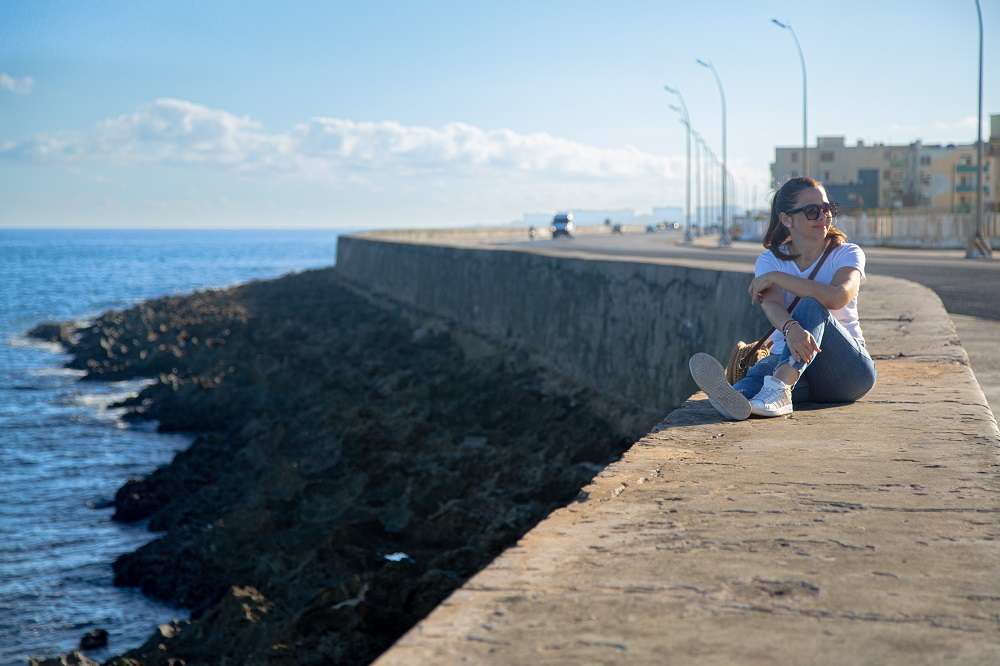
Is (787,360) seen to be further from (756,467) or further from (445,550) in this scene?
(445,550)

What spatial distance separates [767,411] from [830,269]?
2.55ft

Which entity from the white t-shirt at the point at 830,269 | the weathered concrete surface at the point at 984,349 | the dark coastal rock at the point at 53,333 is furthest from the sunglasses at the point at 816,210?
the dark coastal rock at the point at 53,333

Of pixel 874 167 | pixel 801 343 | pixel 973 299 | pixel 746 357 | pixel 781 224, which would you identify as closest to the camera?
pixel 801 343

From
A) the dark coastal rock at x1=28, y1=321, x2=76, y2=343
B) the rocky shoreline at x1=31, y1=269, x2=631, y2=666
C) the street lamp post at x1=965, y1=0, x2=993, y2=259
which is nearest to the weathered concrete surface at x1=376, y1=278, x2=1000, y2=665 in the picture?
the rocky shoreline at x1=31, y1=269, x2=631, y2=666

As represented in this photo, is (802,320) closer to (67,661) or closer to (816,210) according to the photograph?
(816,210)

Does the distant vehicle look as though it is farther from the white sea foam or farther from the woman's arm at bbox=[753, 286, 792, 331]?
the woman's arm at bbox=[753, 286, 792, 331]

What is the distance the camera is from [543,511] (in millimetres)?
9648

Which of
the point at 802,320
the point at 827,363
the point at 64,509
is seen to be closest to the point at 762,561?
the point at 802,320

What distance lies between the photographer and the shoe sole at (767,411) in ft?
18.1

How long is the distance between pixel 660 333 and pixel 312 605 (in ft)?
17.5

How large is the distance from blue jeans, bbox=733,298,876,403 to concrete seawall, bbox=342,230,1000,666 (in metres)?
0.13

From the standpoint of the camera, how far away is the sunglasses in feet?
18.6

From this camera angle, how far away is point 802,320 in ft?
18.4

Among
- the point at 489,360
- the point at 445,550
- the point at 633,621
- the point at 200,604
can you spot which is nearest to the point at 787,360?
the point at 633,621
